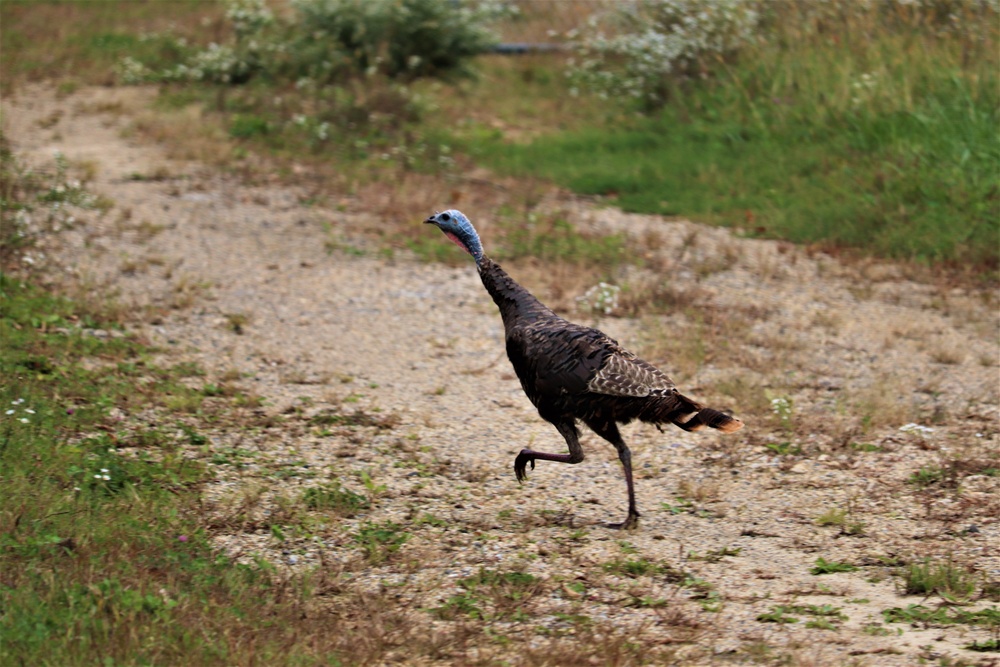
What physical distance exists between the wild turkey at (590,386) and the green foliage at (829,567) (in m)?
0.75

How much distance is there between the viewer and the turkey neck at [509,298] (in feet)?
20.6

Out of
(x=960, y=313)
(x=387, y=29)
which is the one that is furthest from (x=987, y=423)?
(x=387, y=29)

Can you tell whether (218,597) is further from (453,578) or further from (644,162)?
(644,162)

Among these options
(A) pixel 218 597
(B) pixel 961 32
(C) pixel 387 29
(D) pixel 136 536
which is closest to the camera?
(A) pixel 218 597

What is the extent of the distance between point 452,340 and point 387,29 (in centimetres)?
763

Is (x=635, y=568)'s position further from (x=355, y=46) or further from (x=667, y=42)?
(x=355, y=46)

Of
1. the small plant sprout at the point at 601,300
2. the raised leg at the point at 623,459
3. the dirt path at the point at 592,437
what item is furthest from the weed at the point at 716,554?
the small plant sprout at the point at 601,300

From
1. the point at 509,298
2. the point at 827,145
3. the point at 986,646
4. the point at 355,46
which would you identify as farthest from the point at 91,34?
the point at 986,646

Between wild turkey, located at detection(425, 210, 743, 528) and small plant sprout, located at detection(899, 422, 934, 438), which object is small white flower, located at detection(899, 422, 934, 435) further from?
wild turkey, located at detection(425, 210, 743, 528)

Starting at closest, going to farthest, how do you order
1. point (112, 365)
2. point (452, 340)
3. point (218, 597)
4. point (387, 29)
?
point (218, 597), point (112, 365), point (452, 340), point (387, 29)

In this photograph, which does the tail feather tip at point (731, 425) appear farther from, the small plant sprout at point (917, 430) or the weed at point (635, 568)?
the small plant sprout at point (917, 430)

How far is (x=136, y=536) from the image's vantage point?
17.2ft

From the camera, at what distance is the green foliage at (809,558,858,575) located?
5.51m

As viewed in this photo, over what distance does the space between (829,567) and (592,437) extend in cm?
223
